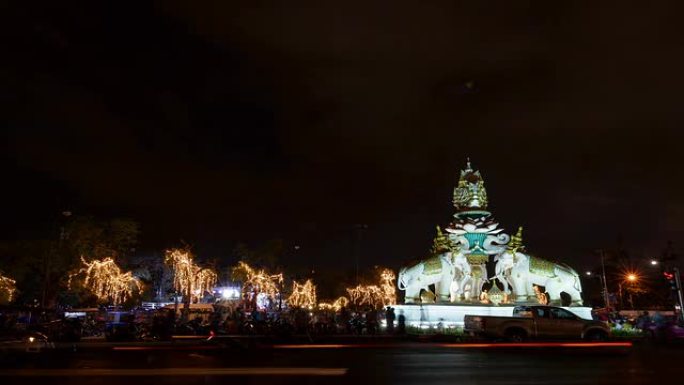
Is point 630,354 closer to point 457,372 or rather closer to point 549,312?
point 549,312

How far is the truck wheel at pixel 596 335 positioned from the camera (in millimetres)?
22594

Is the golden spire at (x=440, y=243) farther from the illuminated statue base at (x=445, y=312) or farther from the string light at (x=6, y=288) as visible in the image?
the string light at (x=6, y=288)

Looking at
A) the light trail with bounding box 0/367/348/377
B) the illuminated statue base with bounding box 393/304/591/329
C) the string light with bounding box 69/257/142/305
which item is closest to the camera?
the light trail with bounding box 0/367/348/377

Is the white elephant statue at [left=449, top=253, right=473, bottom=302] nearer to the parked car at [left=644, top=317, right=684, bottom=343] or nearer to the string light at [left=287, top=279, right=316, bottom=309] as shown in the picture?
the parked car at [left=644, top=317, right=684, bottom=343]

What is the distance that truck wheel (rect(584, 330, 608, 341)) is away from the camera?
22.6 m

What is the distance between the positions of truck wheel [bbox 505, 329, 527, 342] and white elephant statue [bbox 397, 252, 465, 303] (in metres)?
11.5

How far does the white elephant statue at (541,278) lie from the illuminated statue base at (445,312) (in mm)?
1186

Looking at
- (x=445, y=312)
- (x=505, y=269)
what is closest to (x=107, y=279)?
(x=445, y=312)

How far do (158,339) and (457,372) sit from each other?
57.3 feet

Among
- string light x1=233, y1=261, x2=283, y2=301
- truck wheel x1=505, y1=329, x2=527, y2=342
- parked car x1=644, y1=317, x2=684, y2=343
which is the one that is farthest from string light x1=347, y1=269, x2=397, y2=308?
truck wheel x1=505, y1=329, x2=527, y2=342

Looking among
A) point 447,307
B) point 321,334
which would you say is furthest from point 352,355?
point 447,307

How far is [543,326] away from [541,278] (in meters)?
11.7

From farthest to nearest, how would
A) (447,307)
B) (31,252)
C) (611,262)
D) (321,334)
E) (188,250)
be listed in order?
1. (611,262)
2. (31,252)
3. (188,250)
4. (447,307)
5. (321,334)

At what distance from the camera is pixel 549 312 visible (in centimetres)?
2322
